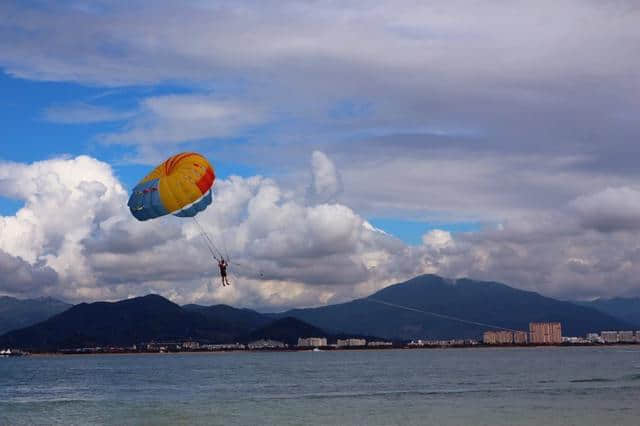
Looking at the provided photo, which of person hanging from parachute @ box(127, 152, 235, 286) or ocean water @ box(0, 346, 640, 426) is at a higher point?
person hanging from parachute @ box(127, 152, 235, 286)

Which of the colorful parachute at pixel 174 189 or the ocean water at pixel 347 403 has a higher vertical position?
the colorful parachute at pixel 174 189

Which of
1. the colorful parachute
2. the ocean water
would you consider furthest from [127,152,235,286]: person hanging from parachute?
the ocean water

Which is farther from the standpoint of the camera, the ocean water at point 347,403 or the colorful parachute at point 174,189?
the ocean water at point 347,403

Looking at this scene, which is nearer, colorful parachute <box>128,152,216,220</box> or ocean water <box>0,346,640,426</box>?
colorful parachute <box>128,152,216,220</box>

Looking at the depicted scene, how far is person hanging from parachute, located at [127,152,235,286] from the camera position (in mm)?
56375

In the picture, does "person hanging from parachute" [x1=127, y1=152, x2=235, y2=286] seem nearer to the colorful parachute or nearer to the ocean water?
the colorful parachute

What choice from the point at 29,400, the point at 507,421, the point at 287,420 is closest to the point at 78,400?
the point at 29,400

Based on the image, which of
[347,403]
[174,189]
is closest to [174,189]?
[174,189]

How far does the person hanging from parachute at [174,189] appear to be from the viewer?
56.4 m

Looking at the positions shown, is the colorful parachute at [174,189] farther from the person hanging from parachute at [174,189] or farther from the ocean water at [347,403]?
the ocean water at [347,403]

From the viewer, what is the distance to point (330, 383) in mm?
112812

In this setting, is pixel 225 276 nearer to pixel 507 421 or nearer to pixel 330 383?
pixel 507 421

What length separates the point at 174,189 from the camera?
185 ft

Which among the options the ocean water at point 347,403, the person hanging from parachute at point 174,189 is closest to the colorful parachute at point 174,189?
the person hanging from parachute at point 174,189
